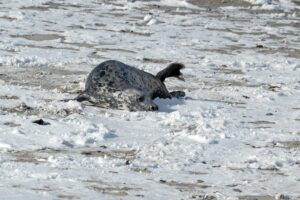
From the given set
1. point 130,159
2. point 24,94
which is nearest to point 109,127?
point 130,159

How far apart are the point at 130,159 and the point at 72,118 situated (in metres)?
1.60

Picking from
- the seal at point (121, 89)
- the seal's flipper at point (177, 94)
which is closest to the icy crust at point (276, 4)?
the seal's flipper at point (177, 94)

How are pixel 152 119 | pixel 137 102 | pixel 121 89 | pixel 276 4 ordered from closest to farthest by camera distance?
pixel 152 119, pixel 137 102, pixel 121 89, pixel 276 4

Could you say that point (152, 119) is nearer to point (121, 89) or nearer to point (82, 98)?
point (121, 89)

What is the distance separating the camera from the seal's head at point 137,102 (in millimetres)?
9117

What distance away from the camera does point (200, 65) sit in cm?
1301

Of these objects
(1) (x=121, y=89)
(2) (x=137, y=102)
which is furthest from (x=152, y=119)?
(1) (x=121, y=89)

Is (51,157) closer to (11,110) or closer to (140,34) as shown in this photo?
(11,110)

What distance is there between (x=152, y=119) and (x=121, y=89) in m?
0.79

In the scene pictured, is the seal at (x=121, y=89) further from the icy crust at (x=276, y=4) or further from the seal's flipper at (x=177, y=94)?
the icy crust at (x=276, y=4)

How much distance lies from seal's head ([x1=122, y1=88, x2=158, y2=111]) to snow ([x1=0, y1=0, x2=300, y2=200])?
15cm

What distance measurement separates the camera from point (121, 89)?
932cm

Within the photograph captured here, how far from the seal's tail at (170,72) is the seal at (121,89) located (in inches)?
17.0

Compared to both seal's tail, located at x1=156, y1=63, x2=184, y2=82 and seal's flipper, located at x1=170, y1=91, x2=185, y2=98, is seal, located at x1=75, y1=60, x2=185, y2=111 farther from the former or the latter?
seal's tail, located at x1=156, y1=63, x2=184, y2=82
